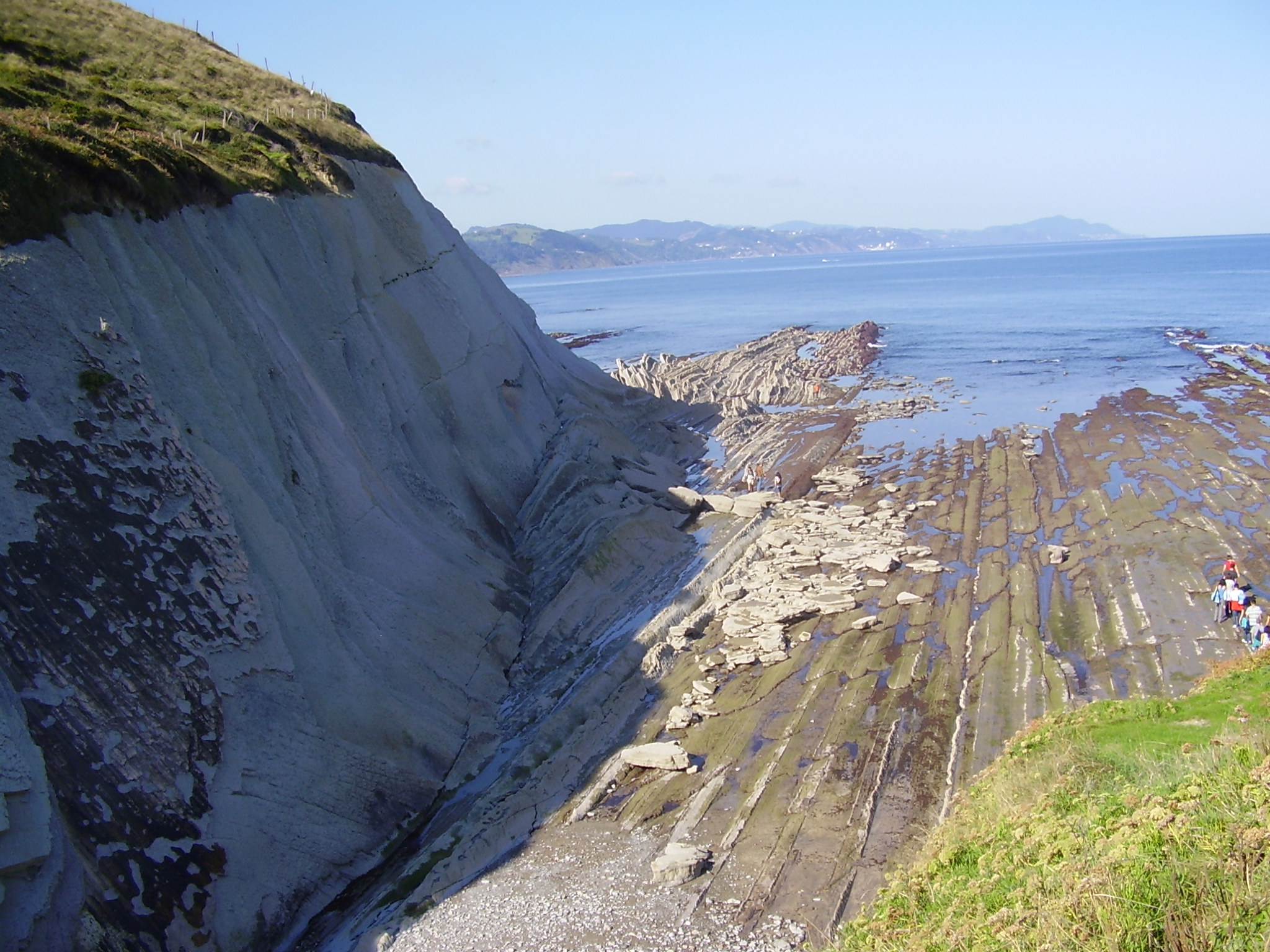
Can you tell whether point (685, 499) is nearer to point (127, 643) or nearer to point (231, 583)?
point (231, 583)

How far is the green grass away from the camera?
734cm

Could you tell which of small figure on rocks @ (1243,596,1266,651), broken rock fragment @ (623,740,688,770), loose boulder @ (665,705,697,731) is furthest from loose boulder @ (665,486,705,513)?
small figure on rocks @ (1243,596,1266,651)

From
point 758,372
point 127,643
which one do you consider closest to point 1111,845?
point 127,643

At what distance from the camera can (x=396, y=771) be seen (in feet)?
49.2

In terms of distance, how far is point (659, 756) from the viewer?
15.4m

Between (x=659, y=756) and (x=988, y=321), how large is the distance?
7042 centimetres

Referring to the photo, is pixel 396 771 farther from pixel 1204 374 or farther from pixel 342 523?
pixel 1204 374

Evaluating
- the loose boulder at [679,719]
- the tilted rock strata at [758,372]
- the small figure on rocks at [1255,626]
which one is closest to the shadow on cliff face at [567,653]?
the loose boulder at [679,719]

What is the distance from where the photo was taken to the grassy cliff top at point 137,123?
1484cm

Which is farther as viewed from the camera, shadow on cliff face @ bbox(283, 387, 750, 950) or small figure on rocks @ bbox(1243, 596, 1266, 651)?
small figure on rocks @ bbox(1243, 596, 1266, 651)

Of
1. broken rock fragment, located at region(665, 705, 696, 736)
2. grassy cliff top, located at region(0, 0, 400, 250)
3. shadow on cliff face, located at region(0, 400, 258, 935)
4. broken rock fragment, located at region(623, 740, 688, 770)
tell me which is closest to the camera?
shadow on cliff face, located at region(0, 400, 258, 935)

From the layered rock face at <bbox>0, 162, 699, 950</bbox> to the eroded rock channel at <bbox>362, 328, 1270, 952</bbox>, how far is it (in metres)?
2.25

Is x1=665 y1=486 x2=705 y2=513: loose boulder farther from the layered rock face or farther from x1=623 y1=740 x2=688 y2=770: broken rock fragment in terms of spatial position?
x1=623 y1=740 x2=688 y2=770: broken rock fragment

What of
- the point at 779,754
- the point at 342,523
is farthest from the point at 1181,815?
the point at 342,523
